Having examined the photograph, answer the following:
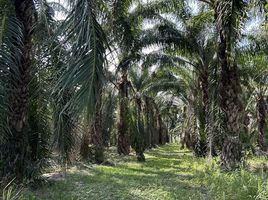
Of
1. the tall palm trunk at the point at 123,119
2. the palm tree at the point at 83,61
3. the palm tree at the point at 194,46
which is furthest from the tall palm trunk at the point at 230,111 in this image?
the tall palm trunk at the point at 123,119

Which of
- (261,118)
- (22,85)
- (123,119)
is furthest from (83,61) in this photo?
(261,118)

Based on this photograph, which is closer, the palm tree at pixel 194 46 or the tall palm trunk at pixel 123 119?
the palm tree at pixel 194 46

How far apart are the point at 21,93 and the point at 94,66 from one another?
387cm

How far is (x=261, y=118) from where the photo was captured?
23016 millimetres

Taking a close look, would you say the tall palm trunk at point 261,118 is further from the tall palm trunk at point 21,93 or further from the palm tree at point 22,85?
the tall palm trunk at point 21,93

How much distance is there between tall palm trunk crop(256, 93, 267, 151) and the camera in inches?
872

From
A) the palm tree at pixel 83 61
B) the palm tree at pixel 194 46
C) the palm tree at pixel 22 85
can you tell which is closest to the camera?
the palm tree at pixel 83 61

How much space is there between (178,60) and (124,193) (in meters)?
10.2

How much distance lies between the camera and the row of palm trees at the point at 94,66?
4.87 meters

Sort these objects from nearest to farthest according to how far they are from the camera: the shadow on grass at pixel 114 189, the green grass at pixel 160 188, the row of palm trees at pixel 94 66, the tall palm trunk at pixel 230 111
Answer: the row of palm trees at pixel 94 66
the green grass at pixel 160 188
the shadow on grass at pixel 114 189
the tall palm trunk at pixel 230 111

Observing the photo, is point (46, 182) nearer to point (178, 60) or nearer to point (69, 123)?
point (69, 123)

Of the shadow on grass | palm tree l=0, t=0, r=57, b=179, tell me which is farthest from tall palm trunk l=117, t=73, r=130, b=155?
palm tree l=0, t=0, r=57, b=179

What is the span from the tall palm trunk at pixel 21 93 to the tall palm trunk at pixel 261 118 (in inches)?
669

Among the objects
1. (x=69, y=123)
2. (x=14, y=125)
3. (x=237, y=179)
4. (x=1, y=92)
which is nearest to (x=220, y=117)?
(x=237, y=179)
